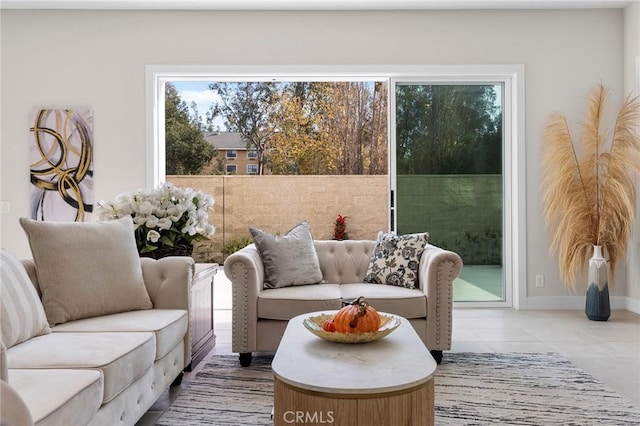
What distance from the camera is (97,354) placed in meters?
1.98

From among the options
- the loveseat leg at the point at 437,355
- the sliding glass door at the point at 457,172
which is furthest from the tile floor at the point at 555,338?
the sliding glass door at the point at 457,172

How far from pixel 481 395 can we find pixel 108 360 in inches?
75.3

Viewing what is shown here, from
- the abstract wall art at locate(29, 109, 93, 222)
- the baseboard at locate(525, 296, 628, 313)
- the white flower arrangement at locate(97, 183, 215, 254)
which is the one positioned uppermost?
the abstract wall art at locate(29, 109, 93, 222)

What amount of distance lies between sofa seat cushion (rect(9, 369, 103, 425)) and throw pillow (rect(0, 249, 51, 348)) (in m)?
0.32

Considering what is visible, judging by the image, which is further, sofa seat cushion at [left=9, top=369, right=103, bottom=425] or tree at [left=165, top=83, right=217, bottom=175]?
tree at [left=165, top=83, right=217, bottom=175]

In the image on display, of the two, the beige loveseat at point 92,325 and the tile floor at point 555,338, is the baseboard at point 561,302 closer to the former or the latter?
the tile floor at point 555,338

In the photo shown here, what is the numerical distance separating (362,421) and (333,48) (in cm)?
405

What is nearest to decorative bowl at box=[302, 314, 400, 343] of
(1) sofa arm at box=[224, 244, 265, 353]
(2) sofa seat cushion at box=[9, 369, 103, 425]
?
(2) sofa seat cushion at box=[9, 369, 103, 425]

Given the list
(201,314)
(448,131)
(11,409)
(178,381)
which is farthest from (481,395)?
(448,131)

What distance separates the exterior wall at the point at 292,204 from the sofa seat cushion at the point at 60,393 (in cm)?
688

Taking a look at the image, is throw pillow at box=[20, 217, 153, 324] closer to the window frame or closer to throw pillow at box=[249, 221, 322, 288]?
throw pillow at box=[249, 221, 322, 288]

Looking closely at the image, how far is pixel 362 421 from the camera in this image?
1.72 metres

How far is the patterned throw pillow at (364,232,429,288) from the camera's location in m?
3.69

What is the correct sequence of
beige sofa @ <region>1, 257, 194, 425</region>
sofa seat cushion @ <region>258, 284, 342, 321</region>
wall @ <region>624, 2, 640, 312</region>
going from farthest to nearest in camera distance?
1. wall @ <region>624, 2, 640, 312</region>
2. sofa seat cushion @ <region>258, 284, 342, 321</region>
3. beige sofa @ <region>1, 257, 194, 425</region>
